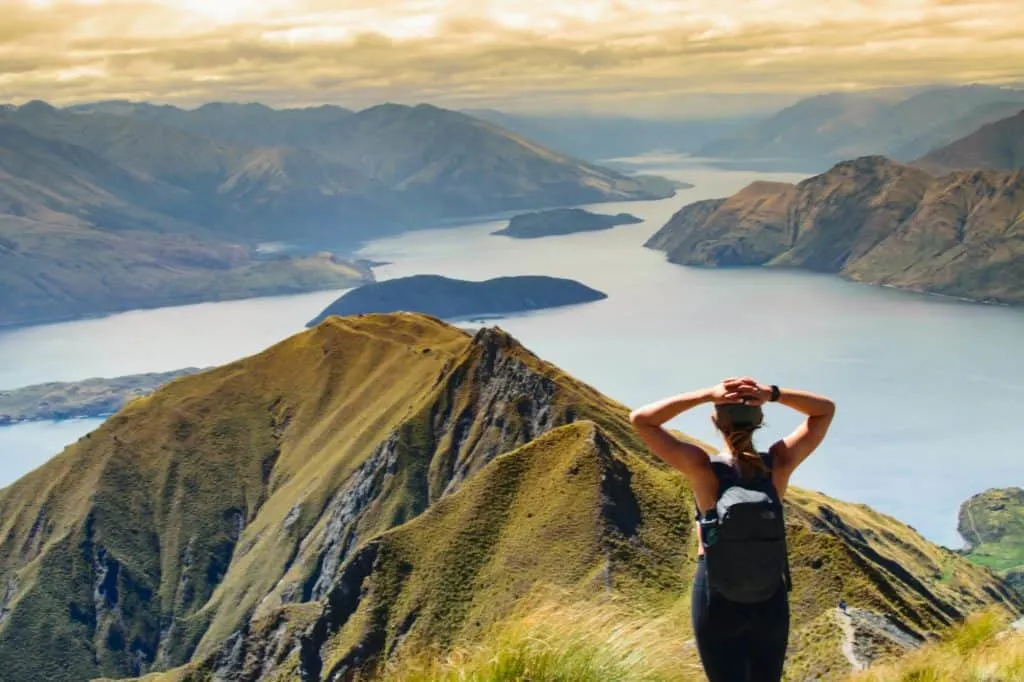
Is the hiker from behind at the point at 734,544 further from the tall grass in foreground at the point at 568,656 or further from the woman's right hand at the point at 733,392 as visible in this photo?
the tall grass in foreground at the point at 568,656

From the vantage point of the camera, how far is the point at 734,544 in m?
13.0

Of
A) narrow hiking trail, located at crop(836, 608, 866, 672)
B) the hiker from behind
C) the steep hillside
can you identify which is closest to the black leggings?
the hiker from behind

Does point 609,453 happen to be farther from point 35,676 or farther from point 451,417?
point 35,676

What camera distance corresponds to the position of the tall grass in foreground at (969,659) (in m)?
14.9

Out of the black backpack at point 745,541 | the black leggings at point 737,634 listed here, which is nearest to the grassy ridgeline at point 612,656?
the black leggings at point 737,634

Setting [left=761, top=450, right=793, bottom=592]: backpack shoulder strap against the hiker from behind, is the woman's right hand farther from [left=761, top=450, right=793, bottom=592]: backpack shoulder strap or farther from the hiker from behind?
[left=761, top=450, right=793, bottom=592]: backpack shoulder strap

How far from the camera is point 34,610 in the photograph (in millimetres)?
184125

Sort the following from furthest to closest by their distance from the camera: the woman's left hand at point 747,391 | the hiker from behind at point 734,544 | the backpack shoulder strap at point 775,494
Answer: the backpack shoulder strap at point 775,494 → the woman's left hand at point 747,391 → the hiker from behind at point 734,544

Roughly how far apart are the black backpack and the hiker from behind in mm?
10

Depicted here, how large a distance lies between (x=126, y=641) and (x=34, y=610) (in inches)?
558

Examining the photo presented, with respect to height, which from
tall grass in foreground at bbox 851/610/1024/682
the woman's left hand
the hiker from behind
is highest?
the woman's left hand

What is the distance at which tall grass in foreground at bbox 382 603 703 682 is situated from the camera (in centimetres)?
1395

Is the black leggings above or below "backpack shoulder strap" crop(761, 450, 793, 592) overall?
below

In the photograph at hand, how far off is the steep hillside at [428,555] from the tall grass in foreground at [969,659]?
20344 mm
